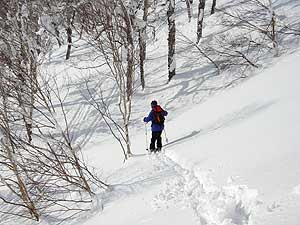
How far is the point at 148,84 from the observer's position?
62.1 ft

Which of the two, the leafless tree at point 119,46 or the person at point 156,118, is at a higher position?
the leafless tree at point 119,46

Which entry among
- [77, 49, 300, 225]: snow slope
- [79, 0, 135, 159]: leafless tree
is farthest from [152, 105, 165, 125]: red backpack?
[77, 49, 300, 225]: snow slope

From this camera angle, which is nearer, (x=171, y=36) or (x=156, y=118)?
(x=156, y=118)

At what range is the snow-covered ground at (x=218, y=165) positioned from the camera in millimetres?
5242

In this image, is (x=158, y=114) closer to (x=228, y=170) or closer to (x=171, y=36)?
(x=228, y=170)

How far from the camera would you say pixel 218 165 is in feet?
23.6

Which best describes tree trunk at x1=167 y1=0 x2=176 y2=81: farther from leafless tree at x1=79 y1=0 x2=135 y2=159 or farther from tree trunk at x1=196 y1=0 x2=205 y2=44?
leafless tree at x1=79 y1=0 x2=135 y2=159

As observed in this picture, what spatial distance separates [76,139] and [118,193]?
892 centimetres

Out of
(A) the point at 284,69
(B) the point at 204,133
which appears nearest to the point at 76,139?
(B) the point at 204,133

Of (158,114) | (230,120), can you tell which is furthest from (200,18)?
(158,114)

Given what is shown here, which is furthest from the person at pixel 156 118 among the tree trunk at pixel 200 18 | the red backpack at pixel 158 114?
the tree trunk at pixel 200 18

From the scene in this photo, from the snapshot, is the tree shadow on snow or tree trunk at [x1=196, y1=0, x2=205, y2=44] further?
tree trunk at [x1=196, y1=0, x2=205, y2=44]

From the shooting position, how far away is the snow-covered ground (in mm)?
5242

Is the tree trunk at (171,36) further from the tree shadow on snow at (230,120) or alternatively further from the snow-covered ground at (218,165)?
the tree shadow on snow at (230,120)
